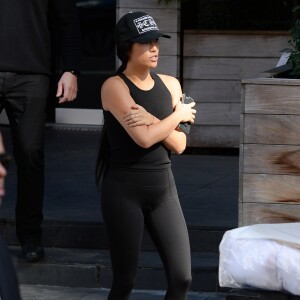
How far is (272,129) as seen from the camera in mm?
5375

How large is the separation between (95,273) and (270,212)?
1.78 meters

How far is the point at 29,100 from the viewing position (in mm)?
6504

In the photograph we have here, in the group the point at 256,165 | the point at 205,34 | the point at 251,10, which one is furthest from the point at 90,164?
the point at 256,165

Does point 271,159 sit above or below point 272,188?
above

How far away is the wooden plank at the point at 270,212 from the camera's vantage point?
5.41m

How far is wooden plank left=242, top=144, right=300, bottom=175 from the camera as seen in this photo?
17.6 ft

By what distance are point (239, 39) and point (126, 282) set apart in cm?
563

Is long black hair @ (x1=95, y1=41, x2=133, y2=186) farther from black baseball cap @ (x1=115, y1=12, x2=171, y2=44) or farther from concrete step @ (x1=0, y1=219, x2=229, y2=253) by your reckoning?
concrete step @ (x1=0, y1=219, x2=229, y2=253)

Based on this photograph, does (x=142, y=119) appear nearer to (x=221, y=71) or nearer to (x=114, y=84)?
(x=114, y=84)

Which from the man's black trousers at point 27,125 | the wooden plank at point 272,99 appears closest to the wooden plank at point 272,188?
the wooden plank at point 272,99

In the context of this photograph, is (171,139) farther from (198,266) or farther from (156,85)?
(198,266)

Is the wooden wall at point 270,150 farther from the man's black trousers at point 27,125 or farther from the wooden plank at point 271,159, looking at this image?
the man's black trousers at point 27,125

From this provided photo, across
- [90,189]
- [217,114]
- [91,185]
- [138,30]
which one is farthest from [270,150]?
[217,114]

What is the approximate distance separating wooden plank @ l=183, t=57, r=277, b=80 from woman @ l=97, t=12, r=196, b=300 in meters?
5.22
